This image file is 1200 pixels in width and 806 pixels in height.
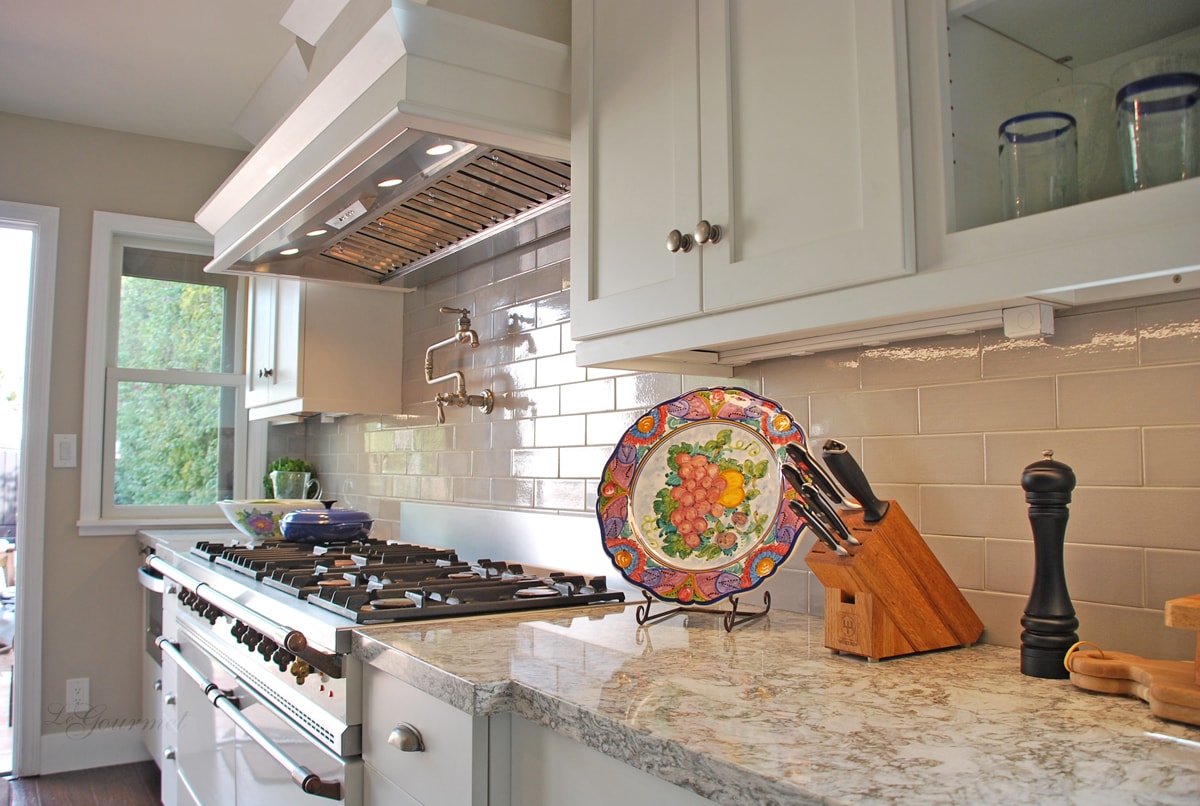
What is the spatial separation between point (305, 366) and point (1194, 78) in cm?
271

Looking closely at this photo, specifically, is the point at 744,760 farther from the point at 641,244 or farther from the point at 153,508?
the point at 153,508

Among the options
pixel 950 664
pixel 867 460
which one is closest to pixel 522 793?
pixel 950 664

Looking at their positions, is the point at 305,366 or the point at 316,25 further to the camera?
the point at 305,366

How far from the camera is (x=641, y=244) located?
1483mm

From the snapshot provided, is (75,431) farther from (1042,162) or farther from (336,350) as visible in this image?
(1042,162)

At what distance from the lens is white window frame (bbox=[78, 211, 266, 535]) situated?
365 centimetres

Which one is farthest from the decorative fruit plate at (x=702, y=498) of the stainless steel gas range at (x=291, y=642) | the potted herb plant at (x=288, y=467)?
the potted herb plant at (x=288, y=467)

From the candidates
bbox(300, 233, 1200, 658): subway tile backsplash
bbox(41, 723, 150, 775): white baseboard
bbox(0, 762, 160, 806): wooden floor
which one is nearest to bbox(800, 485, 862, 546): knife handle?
bbox(300, 233, 1200, 658): subway tile backsplash

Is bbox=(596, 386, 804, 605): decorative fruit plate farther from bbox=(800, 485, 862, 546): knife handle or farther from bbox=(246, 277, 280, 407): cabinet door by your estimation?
bbox=(246, 277, 280, 407): cabinet door

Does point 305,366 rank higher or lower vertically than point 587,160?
lower

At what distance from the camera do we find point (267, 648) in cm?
167

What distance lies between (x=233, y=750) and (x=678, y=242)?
1.47m

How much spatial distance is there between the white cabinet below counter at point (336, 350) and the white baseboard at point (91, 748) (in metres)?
1.53

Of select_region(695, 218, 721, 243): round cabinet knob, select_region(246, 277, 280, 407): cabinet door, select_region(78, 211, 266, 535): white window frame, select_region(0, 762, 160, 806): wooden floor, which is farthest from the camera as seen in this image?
select_region(78, 211, 266, 535): white window frame
